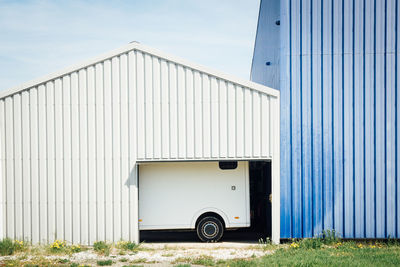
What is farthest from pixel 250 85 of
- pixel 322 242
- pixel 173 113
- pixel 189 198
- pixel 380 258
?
pixel 380 258

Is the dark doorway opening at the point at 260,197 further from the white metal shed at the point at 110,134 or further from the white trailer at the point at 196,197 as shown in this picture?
the white metal shed at the point at 110,134

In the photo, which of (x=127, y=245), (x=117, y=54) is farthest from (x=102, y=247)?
(x=117, y=54)

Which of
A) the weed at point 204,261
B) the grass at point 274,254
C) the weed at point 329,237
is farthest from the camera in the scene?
the weed at point 329,237

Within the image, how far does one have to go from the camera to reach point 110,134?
9641 millimetres

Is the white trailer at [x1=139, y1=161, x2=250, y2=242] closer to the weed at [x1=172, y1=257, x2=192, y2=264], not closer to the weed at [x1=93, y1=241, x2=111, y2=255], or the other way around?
the weed at [x1=93, y1=241, x2=111, y2=255]

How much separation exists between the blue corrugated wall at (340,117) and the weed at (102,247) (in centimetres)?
476

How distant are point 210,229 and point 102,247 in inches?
120

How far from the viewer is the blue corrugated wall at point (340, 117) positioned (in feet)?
31.2

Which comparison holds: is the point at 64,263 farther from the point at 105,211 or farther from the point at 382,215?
the point at 382,215

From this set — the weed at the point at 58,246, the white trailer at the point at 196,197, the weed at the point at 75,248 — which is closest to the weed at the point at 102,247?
the weed at the point at 75,248

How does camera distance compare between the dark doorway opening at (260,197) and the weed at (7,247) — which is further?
the dark doorway opening at (260,197)

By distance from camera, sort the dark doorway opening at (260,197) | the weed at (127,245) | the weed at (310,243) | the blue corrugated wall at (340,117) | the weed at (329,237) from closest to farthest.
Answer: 1. the weed at (310,243)
2. the weed at (127,245)
3. the weed at (329,237)
4. the blue corrugated wall at (340,117)
5. the dark doorway opening at (260,197)

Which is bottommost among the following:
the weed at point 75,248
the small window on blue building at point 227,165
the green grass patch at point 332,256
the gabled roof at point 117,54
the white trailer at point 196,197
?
the weed at point 75,248

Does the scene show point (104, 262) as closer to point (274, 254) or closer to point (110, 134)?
point (110, 134)
